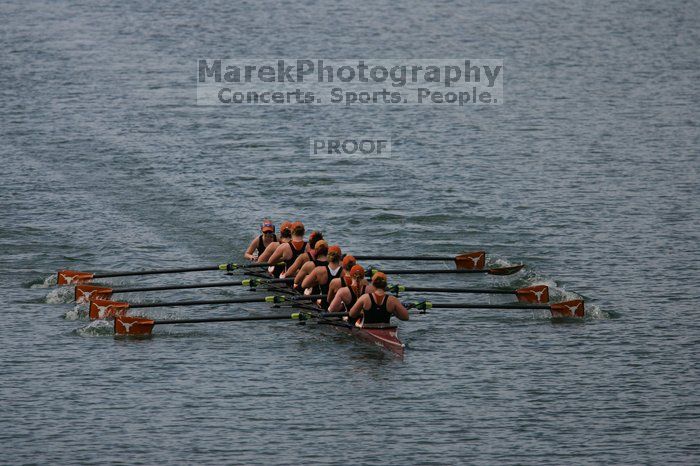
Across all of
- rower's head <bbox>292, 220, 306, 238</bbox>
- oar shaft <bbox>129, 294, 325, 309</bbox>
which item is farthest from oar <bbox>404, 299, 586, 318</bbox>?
rower's head <bbox>292, 220, 306, 238</bbox>

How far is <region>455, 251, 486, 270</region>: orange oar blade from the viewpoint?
4000cm

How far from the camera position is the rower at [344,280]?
33.8 meters

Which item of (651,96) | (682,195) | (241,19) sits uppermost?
(241,19)

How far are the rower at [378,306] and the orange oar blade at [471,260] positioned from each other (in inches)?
293

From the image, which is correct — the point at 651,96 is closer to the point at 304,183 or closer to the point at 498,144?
the point at 498,144

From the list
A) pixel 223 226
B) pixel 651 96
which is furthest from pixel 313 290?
pixel 651 96

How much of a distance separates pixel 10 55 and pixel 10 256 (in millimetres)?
37689

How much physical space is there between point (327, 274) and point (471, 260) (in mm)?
6429

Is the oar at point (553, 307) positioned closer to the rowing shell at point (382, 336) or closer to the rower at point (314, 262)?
the rowing shell at point (382, 336)

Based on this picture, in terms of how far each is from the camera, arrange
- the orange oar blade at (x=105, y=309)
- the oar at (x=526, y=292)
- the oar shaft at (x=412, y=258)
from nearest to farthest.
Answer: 1. the orange oar blade at (x=105, y=309)
2. the oar at (x=526, y=292)
3. the oar shaft at (x=412, y=258)

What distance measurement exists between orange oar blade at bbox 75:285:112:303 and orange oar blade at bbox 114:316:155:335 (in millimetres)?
2165

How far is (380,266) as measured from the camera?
41656 millimetres

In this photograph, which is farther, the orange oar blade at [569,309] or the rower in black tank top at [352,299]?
the orange oar blade at [569,309]

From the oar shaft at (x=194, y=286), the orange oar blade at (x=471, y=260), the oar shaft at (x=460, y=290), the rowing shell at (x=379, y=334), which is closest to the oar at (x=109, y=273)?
the oar shaft at (x=194, y=286)
